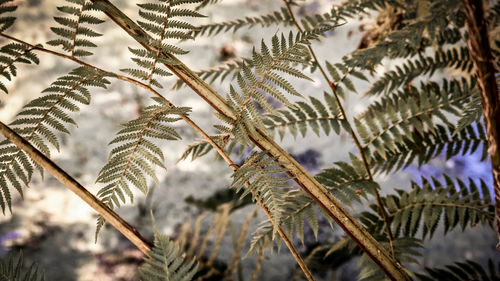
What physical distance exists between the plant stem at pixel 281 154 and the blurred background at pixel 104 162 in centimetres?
125

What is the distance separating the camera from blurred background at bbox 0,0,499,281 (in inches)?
58.2

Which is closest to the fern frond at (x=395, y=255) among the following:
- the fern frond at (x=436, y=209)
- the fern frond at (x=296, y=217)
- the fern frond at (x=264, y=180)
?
the fern frond at (x=436, y=209)

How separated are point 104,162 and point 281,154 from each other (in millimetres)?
1495

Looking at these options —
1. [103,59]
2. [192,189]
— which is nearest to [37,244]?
[192,189]

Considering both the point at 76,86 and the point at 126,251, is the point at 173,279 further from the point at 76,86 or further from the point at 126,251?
the point at 126,251

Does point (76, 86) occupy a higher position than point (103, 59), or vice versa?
point (103, 59)

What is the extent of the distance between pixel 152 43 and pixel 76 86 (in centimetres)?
10

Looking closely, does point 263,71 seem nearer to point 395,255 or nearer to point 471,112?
point 471,112

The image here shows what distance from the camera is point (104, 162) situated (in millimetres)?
1619

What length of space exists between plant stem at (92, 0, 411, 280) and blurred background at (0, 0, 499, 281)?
4.12 ft

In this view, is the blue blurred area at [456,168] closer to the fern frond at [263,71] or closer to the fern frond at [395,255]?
the fern frond at [395,255]

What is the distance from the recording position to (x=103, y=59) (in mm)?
Result: 1628

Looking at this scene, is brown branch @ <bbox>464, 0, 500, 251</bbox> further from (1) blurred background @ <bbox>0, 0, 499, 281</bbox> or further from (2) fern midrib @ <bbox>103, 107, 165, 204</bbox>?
(1) blurred background @ <bbox>0, 0, 499, 281</bbox>

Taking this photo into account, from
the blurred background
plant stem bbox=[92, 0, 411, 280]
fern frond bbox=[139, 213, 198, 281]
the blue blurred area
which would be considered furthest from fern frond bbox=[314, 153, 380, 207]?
the blue blurred area
